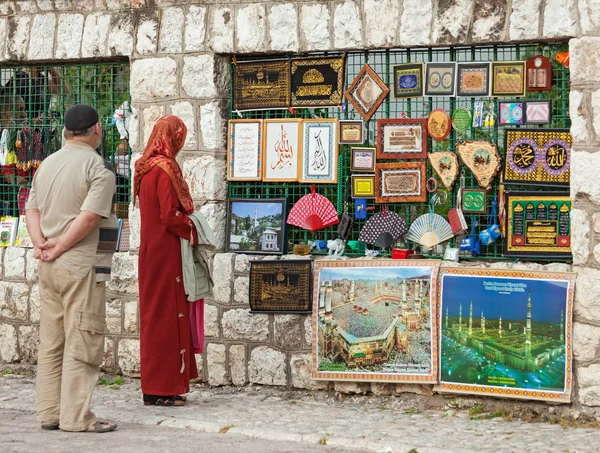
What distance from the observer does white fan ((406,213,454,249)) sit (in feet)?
24.9

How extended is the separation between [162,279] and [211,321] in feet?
3.23

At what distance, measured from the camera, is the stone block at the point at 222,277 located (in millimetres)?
8031

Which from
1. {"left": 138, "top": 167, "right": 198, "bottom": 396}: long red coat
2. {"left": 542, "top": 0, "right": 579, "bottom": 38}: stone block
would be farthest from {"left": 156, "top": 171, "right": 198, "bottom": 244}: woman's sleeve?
{"left": 542, "top": 0, "right": 579, "bottom": 38}: stone block

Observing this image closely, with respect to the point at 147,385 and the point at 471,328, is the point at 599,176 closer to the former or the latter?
the point at 471,328

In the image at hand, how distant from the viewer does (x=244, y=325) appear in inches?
314

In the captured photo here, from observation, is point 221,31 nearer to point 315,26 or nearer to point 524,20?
point 315,26

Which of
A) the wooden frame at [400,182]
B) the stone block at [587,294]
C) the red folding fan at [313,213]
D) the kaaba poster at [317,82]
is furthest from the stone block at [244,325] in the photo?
the stone block at [587,294]

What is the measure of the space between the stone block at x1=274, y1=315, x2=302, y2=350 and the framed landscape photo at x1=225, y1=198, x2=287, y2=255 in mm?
519

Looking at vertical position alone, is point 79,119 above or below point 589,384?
above

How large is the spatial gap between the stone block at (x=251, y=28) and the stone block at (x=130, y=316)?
215 cm

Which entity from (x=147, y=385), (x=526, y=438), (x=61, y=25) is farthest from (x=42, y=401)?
(x=61, y=25)

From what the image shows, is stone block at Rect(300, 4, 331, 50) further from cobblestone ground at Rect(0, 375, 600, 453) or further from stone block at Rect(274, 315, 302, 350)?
cobblestone ground at Rect(0, 375, 600, 453)

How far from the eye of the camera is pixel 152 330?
7.21 meters

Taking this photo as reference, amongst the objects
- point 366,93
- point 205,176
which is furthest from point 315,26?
point 205,176
